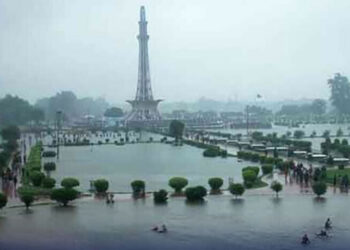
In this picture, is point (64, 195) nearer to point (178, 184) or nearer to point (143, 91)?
point (178, 184)

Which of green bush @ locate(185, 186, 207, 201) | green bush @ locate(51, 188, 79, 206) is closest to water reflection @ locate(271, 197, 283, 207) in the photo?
green bush @ locate(185, 186, 207, 201)

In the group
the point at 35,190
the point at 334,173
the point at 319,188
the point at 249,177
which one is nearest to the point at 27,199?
the point at 35,190

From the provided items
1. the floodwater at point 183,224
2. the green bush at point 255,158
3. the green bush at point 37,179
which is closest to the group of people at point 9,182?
the green bush at point 37,179

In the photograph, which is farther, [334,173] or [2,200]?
[334,173]

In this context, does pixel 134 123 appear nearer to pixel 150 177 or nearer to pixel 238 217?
→ pixel 150 177

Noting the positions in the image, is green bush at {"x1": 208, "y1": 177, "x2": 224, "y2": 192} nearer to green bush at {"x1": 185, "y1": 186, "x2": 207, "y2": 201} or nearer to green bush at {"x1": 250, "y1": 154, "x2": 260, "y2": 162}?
green bush at {"x1": 185, "y1": 186, "x2": 207, "y2": 201}

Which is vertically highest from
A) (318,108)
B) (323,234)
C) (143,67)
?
(143,67)
